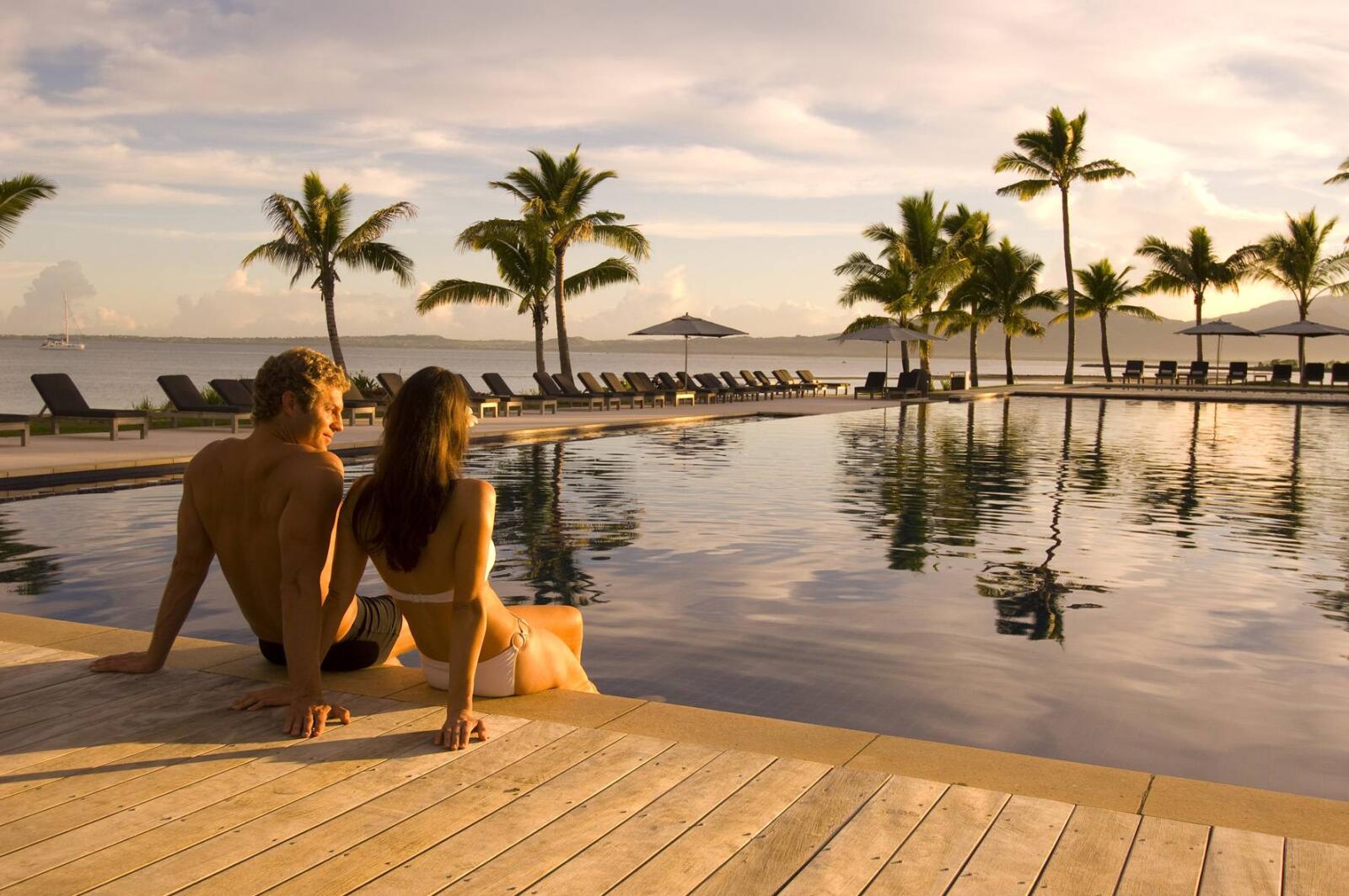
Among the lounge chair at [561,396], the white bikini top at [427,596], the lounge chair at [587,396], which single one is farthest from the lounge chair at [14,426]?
the white bikini top at [427,596]

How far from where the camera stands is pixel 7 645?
4.25 metres

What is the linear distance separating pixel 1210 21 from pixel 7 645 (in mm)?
13984

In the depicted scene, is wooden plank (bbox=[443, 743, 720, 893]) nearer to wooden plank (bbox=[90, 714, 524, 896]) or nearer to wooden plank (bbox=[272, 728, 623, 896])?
wooden plank (bbox=[272, 728, 623, 896])

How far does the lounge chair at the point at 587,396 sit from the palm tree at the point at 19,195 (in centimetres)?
1024

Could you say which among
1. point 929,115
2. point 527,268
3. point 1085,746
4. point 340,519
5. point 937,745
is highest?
point 929,115

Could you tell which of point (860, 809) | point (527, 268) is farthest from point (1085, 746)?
point (527, 268)

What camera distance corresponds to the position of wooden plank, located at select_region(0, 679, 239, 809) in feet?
9.30

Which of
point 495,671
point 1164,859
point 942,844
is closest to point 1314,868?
point 1164,859

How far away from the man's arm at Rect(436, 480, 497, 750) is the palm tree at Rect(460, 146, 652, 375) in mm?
25769

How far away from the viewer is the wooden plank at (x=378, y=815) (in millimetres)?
2412

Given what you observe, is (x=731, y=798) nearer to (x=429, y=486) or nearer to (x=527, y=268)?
(x=429, y=486)

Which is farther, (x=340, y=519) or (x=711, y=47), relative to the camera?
(x=711, y=47)

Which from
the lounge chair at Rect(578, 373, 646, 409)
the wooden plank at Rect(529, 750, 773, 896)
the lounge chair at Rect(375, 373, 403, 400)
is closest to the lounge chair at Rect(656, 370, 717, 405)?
the lounge chair at Rect(578, 373, 646, 409)

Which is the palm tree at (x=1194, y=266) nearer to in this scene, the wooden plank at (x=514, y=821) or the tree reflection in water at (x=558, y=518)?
the tree reflection in water at (x=558, y=518)
